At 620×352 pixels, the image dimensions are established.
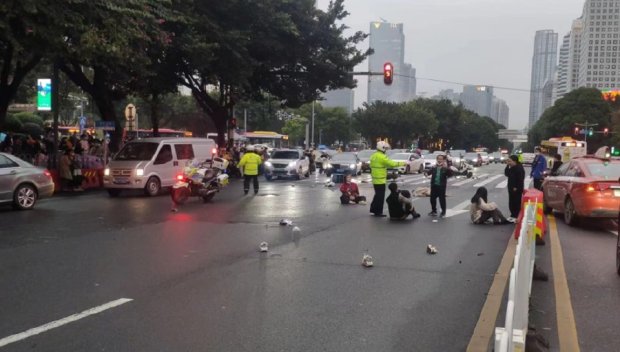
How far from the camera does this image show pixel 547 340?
4.96 m

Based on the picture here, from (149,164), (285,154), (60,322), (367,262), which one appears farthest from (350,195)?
(285,154)

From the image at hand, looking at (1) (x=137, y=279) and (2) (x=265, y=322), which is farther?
(1) (x=137, y=279)

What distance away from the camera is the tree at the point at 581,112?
8588 cm

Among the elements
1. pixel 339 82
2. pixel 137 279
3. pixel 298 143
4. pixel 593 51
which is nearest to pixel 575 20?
pixel 593 51

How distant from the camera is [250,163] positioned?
19.1 meters

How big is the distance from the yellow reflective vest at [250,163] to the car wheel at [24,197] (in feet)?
21.8

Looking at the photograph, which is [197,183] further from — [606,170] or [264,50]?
[264,50]

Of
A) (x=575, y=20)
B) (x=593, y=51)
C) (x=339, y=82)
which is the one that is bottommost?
(x=339, y=82)

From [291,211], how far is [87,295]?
8.46 meters

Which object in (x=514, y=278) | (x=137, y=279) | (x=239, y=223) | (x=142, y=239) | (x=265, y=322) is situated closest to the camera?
(x=514, y=278)

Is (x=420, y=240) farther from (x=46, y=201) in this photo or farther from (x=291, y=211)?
(x=46, y=201)

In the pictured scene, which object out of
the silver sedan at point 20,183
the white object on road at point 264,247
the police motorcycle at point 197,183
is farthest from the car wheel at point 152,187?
the white object on road at point 264,247

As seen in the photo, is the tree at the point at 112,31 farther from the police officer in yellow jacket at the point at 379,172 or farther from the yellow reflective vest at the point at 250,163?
the police officer in yellow jacket at the point at 379,172

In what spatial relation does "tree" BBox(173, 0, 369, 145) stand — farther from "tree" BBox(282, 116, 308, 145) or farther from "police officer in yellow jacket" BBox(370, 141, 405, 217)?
"tree" BBox(282, 116, 308, 145)
